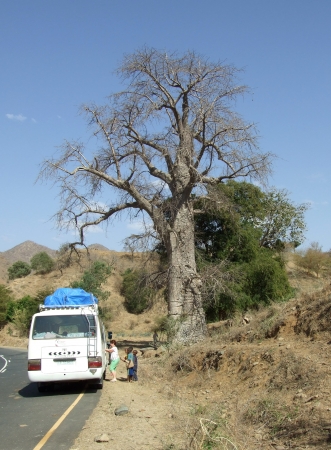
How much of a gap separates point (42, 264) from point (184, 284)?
50659mm

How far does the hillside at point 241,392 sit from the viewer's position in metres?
6.34

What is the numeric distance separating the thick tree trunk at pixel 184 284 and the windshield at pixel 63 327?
6.26 metres

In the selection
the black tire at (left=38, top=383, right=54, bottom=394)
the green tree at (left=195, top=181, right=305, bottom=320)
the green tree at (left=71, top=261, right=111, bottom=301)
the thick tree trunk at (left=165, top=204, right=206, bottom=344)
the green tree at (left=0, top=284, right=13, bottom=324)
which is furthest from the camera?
the green tree at (left=71, top=261, right=111, bottom=301)

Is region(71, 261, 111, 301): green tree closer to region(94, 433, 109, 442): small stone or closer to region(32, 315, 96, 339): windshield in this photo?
region(32, 315, 96, 339): windshield

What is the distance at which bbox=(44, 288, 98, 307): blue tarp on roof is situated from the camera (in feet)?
43.5

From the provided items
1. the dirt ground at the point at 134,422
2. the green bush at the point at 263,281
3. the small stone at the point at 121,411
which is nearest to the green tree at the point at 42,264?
the green bush at the point at 263,281

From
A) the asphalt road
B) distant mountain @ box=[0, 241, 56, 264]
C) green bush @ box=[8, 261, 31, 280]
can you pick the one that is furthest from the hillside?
distant mountain @ box=[0, 241, 56, 264]

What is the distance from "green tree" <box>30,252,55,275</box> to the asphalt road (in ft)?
169

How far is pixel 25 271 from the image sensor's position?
70188mm

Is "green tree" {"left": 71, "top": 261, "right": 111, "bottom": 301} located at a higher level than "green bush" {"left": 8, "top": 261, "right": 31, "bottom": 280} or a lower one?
lower

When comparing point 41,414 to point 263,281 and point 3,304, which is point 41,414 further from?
point 3,304

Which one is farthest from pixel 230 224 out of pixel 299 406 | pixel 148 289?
pixel 299 406

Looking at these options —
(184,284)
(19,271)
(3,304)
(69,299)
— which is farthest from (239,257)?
→ (19,271)

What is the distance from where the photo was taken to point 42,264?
66.2 m
